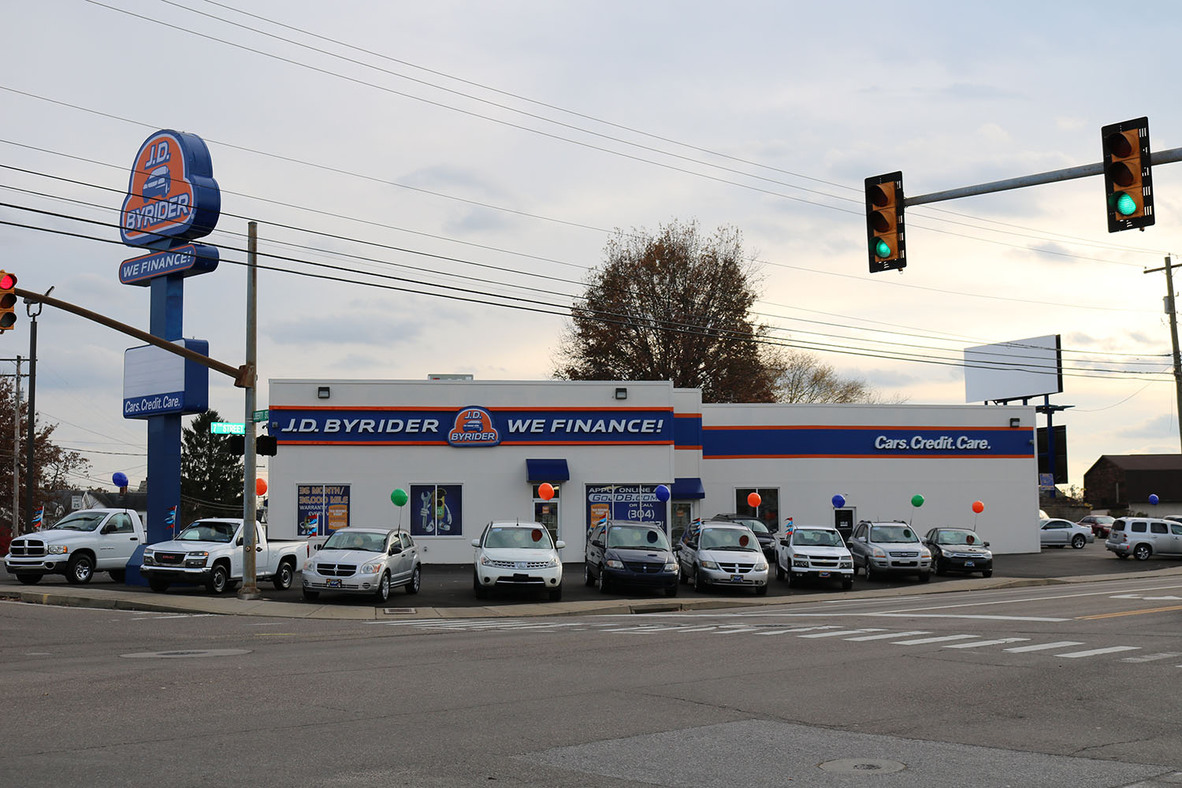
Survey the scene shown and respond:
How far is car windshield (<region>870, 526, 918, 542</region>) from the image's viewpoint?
3316 centimetres

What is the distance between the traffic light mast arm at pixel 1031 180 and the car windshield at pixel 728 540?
14.9 m

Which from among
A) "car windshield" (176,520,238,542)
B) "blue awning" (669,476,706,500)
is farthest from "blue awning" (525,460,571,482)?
"car windshield" (176,520,238,542)

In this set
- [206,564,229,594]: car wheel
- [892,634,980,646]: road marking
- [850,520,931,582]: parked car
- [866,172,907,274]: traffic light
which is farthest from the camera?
[850,520,931,582]: parked car

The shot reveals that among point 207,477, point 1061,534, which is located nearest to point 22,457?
point 207,477

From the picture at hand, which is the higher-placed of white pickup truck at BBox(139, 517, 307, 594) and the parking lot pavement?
white pickup truck at BBox(139, 517, 307, 594)

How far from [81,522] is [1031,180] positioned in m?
24.3

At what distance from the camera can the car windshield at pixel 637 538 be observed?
26.9 m

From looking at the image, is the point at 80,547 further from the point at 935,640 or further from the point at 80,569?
the point at 935,640

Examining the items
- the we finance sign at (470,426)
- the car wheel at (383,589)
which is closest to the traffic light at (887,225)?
the car wheel at (383,589)

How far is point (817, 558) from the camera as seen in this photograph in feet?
97.7

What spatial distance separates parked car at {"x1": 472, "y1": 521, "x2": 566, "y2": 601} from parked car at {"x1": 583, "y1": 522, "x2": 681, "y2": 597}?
57.4 inches

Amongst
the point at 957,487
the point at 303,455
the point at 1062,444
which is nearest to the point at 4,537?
the point at 303,455

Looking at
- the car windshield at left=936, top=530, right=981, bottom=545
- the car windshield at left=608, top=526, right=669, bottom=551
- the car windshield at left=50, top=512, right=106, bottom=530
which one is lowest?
the car windshield at left=936, top=530, right=981, bottom=545

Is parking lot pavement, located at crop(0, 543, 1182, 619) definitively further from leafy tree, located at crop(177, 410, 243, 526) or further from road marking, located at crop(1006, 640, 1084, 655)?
leafy tree, located at crop(177, 410, 243, 526)
